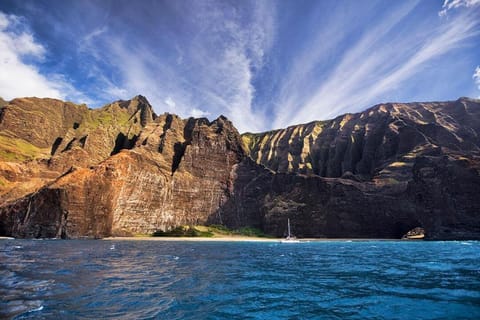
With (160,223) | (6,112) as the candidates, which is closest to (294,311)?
(160,223)

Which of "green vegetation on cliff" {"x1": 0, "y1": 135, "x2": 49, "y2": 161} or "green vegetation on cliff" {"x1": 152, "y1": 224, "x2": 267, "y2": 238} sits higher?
"green vegetation on cliff" {"x1": 0, "y1": 135, "x2": 49, "y2": 161}

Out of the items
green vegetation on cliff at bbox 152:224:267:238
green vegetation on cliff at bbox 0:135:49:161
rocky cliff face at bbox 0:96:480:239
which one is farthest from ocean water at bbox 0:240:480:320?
green vegetation on cliff at bbox 0:135:49:161

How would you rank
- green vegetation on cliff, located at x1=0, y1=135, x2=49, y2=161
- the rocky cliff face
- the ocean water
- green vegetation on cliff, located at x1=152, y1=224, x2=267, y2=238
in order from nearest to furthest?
the ocean water < the rocky cliff face < green vegetation on cliff, located at x1=152, y1=224, x2=267, y2=238 < green vegetation on cliff, located at x1=0, y1=135, x2=49, y2=161

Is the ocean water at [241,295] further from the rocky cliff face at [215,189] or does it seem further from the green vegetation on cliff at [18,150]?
the green vegetation on cliff at [18,150]

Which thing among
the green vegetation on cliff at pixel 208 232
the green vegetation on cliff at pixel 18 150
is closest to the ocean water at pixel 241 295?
the green vegetation on cliff at pixel 208 232

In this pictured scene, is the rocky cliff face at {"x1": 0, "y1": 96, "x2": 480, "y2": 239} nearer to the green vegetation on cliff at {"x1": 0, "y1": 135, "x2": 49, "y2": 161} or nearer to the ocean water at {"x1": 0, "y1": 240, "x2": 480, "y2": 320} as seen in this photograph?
the green vegetation on cliff at {"x1": 0, "y1": 135, "x2": 49, "y2": 161}

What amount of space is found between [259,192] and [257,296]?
496 ft

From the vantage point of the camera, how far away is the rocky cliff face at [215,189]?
123 m

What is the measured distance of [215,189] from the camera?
166875 mm

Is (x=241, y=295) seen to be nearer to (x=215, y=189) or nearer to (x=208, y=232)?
(x=208, y=232)

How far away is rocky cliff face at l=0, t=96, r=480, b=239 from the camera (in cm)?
12306

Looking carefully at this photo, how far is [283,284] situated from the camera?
70.6 feet

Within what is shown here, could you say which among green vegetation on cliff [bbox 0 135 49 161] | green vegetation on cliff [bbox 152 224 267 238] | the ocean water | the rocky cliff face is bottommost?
the ocean water

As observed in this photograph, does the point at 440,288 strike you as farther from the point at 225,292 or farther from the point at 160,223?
the point at 160,223
